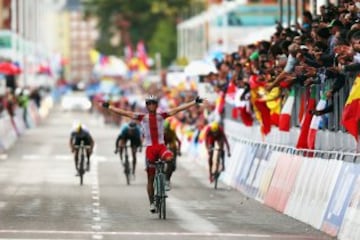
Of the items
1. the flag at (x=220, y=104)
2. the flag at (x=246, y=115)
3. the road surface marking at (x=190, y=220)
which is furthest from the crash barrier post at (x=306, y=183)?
the flag at (x=220, y=104)

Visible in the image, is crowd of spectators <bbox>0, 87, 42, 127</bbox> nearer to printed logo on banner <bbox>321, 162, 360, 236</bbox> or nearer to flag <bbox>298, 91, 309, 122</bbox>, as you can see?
flag <bbox>298, 91, 309, 122</bbox>

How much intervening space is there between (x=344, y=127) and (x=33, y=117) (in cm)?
6147

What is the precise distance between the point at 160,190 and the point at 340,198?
435 centimetres

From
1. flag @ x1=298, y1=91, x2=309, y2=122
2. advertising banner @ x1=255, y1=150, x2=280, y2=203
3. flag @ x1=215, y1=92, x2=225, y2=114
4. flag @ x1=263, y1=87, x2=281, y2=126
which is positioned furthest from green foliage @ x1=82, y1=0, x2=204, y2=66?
flag @ x1=298, y1=91, x2=309, y2=122

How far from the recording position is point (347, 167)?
22750 mm

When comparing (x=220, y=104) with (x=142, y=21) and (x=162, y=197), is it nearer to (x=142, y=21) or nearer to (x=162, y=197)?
(x=162, y=197)

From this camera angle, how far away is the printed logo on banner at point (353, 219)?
20984mm

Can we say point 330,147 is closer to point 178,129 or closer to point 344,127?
point 344,127

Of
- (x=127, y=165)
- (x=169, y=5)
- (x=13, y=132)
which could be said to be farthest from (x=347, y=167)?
(x=169, y=5)

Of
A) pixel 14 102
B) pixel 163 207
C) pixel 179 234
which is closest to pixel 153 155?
pixel 163 207

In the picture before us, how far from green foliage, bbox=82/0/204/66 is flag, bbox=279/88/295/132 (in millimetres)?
99102

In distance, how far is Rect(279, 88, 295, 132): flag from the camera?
30516 mm

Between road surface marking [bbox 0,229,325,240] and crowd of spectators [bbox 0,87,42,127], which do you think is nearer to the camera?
road surface marking [bbox 0,229,325,240]

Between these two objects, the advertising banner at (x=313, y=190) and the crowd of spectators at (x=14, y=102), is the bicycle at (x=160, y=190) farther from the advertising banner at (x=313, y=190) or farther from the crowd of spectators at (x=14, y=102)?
the crowd of spectators at (x=14, y=102)
